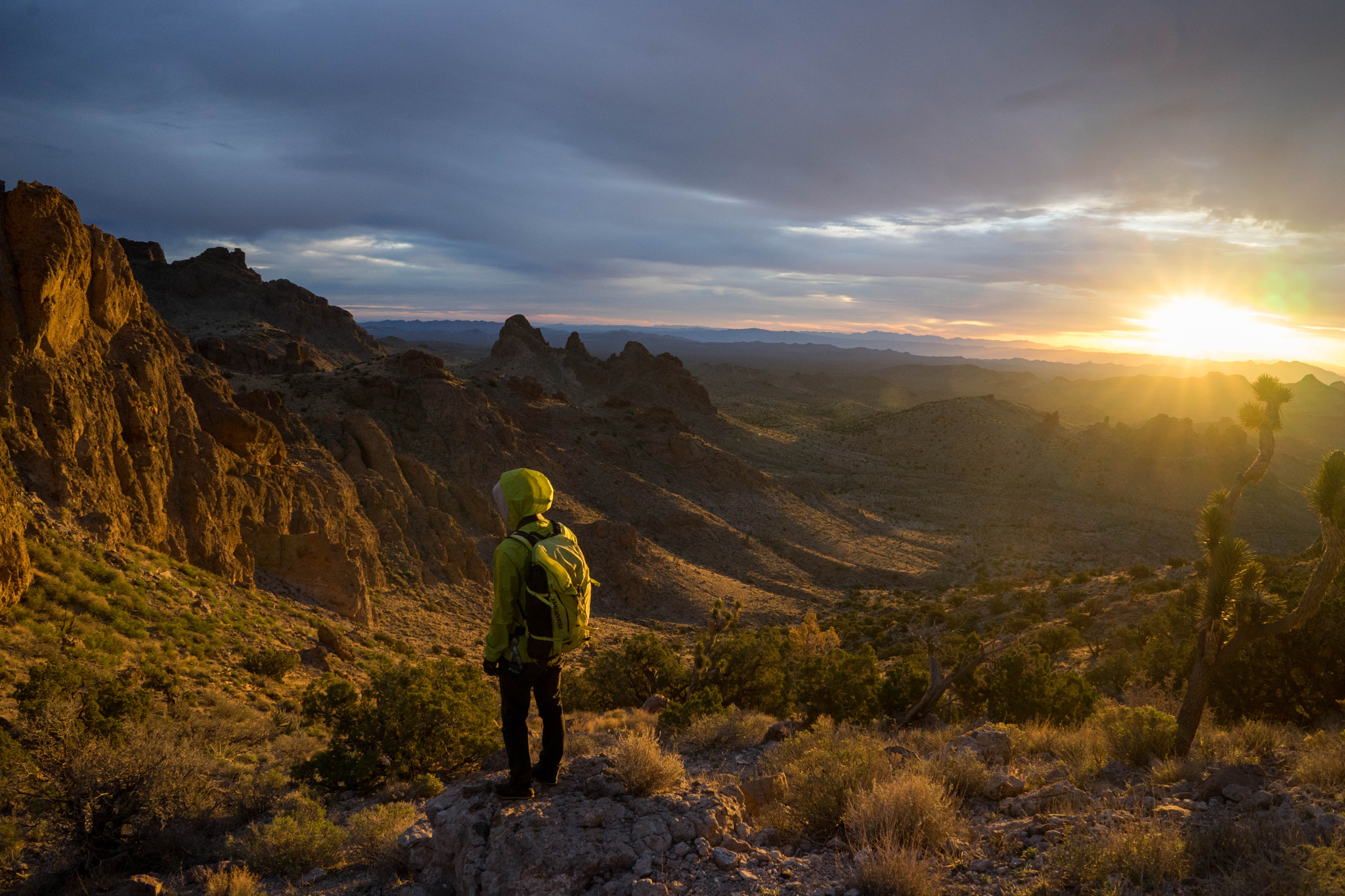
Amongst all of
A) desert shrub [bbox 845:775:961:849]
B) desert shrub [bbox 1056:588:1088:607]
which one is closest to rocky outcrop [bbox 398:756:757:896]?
desert shrub [bbox 845:775:961:849]

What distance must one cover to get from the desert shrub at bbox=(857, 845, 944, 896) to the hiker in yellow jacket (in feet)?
7.86

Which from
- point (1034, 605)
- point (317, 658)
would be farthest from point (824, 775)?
point (1034, 605)

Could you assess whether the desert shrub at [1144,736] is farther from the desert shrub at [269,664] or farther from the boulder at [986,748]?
the desert shrub at [269,664]

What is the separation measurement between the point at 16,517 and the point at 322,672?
6.26 metres

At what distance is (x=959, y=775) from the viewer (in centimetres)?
568

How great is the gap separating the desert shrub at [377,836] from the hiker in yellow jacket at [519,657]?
1.07 m

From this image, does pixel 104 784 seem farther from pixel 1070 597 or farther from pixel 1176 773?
pixel 1070 597

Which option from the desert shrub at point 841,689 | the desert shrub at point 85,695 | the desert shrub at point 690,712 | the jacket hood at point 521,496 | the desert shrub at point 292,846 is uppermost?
the jacket hood at point 521,496

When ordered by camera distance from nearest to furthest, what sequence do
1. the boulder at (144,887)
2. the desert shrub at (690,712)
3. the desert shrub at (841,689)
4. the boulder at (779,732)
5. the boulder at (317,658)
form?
the boulder at (144,887), the boulder at (779,732), the desert shrub at (690,712), the desert shrub at (841,689), the boulder at (317,658)

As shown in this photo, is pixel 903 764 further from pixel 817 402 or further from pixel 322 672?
pixel 817 402

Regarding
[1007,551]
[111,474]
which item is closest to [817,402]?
[1007,551]

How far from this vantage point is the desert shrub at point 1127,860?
148 inches

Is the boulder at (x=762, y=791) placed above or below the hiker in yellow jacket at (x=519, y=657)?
below

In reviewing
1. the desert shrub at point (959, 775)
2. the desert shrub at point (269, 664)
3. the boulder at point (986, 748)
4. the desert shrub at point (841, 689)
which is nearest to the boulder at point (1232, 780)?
the desert shrub at point (959, 775)
